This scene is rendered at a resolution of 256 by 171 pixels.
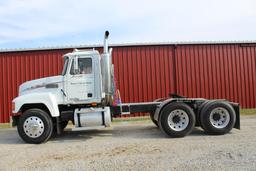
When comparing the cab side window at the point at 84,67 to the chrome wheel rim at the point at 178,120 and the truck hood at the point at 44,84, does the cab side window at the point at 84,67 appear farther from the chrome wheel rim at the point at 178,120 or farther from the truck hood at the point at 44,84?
the chrome wheel rim at the point at 178,120

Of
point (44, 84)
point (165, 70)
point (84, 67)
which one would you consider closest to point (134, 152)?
point (84, 67)

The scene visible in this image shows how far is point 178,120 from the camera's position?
9898mm

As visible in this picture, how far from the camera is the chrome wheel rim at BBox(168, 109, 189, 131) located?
980 cm

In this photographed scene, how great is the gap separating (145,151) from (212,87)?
9833mm

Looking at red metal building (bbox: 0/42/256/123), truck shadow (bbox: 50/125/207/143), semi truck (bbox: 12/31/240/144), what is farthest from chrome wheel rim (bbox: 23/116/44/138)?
red metal building (bbox: 0/42/256/123)

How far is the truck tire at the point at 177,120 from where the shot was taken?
9.72 metres

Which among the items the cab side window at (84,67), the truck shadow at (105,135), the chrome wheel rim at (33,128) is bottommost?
the truck shadow at (105,135)

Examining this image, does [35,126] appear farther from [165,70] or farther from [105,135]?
[165,70]

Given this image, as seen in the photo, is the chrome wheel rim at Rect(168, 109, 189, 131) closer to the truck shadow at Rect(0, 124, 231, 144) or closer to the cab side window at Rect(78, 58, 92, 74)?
the truck shadow at Rect(0, 124, 231, 144)

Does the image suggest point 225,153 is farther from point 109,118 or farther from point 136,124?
point 136,124

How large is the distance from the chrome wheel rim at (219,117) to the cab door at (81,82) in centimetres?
362

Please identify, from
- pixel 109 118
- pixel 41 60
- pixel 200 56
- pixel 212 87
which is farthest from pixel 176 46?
pixel 109 118

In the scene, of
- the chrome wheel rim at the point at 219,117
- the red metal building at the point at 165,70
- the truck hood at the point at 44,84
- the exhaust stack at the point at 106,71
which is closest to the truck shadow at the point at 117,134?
the chrome wheel rim at the point at 219,117

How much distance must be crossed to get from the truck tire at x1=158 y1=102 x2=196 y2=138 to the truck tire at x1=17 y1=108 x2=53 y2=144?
3258 millimetres
